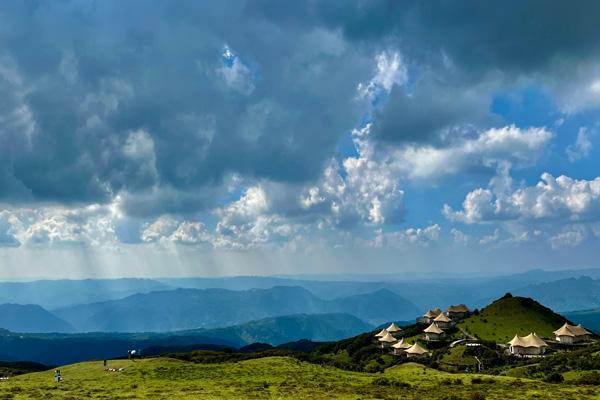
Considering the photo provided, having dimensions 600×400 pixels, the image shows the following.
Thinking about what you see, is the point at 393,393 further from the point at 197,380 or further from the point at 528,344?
the point at 528,344

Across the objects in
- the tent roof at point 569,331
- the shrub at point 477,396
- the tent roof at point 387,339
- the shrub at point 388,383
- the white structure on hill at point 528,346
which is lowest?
the tent roof at point 387,339

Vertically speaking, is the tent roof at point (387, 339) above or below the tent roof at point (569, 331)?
below

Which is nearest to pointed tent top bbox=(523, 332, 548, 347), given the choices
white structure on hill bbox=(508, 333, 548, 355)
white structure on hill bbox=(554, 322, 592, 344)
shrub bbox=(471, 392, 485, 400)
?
white structure on hill bbox=(508, 333, 548, 355)

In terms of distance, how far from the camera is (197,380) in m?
72.1

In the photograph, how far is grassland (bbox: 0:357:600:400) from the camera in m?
56.7

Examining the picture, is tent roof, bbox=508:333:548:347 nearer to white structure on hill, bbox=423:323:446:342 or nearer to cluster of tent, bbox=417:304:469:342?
white structure on hill, bbox=423:323:446:342

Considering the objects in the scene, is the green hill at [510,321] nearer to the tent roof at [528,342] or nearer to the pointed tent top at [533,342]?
the pointed tent top at [533,342]

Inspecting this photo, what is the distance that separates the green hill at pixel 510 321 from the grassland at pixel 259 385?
72962 millimetres

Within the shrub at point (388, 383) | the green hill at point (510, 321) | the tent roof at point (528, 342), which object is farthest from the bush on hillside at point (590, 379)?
the green hill at point (510, 321)

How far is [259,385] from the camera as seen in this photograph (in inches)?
2596

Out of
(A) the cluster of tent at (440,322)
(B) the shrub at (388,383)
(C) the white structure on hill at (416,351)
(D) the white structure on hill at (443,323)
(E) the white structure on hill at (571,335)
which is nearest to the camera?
(B) the shrub at (388,383)

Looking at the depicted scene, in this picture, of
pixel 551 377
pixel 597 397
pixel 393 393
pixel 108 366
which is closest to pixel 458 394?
pixel 393 393

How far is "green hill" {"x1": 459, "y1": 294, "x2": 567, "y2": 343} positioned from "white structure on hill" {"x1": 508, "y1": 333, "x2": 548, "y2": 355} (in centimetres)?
2161

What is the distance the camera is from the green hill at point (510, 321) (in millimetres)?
147775
